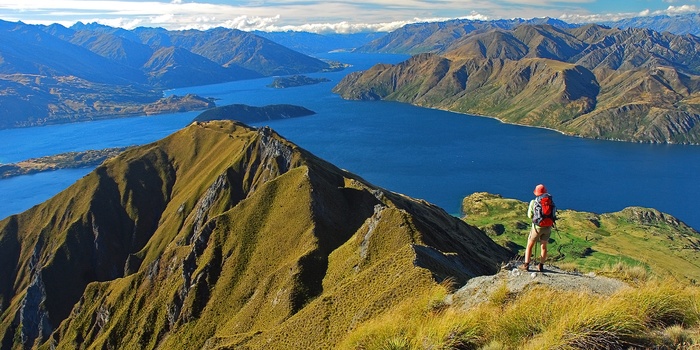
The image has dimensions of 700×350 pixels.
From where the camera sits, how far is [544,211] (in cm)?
2362

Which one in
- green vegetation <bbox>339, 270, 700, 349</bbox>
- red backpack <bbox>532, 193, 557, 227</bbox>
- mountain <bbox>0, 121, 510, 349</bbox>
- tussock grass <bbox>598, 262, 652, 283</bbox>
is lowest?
mountain <bbox>0, 121, 510, 349</bbox>

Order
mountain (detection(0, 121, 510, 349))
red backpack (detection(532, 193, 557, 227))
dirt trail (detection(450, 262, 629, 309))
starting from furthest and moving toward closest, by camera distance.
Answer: mountain (detection(0, 121, 510, 349)) < red backpack (detection(532, 193, 557, 227)) < dirt trail (detection(450, 262, 629, 309))

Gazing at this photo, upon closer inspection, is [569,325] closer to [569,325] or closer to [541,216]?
[569,325]

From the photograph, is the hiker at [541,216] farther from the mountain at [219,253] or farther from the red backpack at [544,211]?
the mountain at [219,253]

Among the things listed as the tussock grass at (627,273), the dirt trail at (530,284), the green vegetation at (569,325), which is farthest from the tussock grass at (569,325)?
the tussock grass at (627,273)

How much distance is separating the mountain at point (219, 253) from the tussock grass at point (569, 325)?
15298 mm

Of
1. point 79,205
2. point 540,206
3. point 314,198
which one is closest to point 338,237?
point 314,198

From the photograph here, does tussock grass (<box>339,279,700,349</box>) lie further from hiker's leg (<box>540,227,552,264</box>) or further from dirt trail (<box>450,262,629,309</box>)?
hiker's leg (<box>540,227,552,264</box>)

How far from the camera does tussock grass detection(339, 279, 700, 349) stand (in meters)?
14.9

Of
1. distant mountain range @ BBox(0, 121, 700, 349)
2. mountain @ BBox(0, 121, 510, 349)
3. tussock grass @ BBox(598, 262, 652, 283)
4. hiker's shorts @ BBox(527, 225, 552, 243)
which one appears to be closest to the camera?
hiker's shorts @ BBox(527, 225, 552, 243)

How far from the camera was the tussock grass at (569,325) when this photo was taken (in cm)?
1494

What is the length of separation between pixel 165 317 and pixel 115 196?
101m

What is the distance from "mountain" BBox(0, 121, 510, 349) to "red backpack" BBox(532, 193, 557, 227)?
1110 centimetres

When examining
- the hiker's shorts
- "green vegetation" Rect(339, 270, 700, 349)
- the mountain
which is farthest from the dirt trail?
the mountain
